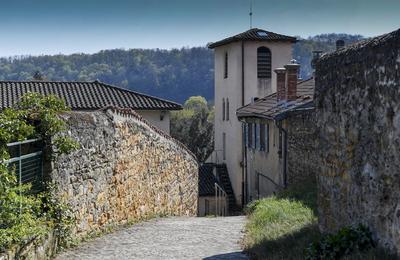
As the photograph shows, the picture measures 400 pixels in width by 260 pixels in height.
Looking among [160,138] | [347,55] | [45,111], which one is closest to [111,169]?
[45,111]

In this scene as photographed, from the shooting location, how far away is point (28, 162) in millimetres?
9742

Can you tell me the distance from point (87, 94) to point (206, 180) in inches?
389

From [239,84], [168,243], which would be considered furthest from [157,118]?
[168,243]

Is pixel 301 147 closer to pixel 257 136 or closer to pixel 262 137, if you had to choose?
pixel 262 137

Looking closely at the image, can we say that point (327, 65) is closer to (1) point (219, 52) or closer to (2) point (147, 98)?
(2) point (147, 98)

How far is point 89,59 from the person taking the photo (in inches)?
5812

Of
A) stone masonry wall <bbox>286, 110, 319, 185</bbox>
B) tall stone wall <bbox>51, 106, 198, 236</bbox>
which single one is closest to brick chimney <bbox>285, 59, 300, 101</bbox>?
stone masonry wall <bbox>286, 110, 319, 185</bbox>

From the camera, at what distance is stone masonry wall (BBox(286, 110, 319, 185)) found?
1802 cm

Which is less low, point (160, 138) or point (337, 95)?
point (337, 95)

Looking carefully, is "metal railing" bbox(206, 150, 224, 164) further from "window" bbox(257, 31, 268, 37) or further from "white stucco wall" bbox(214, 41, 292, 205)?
"window" bbox(257, 31, 268, 37)

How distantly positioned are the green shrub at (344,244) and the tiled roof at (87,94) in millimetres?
23707

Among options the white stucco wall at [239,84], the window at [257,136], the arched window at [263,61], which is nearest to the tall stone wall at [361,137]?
the window at [257,136]

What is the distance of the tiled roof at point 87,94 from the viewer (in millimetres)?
31406

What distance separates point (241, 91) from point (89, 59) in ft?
371
